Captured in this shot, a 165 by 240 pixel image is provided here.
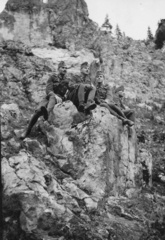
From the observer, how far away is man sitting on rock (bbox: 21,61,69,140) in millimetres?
10734

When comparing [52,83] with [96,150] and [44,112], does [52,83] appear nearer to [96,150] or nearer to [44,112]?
Answer: [44,112]

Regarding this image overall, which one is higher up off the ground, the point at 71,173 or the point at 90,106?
the point at 90,106

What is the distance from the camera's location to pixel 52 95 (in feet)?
38.1

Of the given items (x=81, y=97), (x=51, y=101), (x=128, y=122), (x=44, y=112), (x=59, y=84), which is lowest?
(x=128, y=122)

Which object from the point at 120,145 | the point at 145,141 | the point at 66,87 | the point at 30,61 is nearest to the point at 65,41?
the point at 30,61

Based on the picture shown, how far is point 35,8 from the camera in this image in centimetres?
2580

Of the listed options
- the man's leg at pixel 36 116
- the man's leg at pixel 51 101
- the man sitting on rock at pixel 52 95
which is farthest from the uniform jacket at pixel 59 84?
the man's leg at pixel 36 116

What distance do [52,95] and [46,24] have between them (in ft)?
49.7

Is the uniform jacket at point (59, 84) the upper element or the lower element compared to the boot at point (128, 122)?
upper

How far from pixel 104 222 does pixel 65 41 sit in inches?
667

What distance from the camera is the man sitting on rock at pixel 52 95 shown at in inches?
423

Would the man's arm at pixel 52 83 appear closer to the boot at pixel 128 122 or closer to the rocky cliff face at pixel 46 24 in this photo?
the boot at pixel 128 122

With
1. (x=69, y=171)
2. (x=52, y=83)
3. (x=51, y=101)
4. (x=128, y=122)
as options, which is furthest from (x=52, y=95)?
(x=69, y=171)

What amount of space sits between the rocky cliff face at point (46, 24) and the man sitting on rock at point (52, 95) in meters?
10.2
